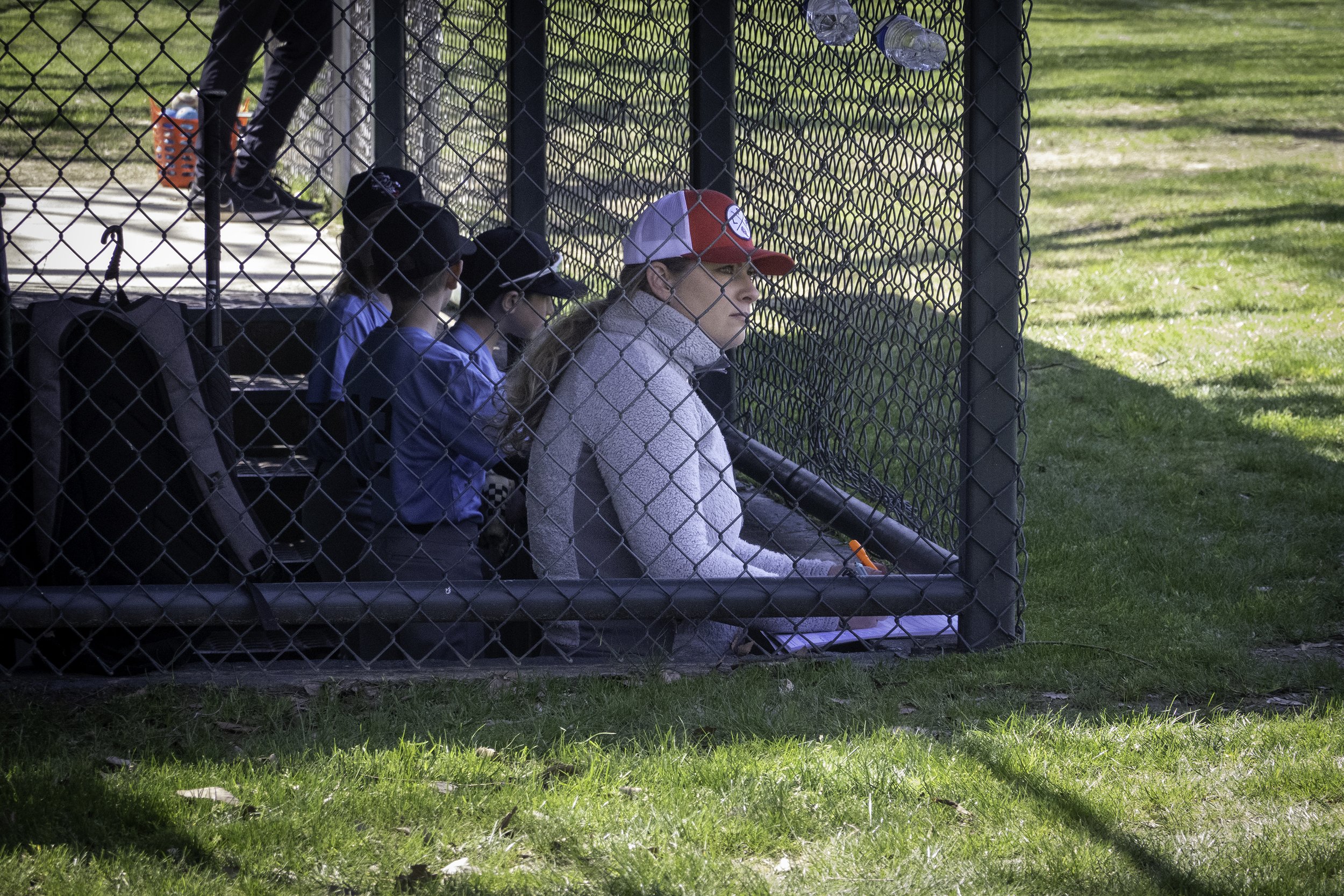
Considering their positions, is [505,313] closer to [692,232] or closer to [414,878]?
[692,232]

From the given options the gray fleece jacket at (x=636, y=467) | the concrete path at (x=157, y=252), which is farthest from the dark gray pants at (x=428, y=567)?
the concrete path at (x=157, y=252)

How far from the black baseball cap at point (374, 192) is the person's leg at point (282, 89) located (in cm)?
250

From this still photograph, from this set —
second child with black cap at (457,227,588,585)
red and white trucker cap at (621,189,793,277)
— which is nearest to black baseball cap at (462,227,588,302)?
second child with black cap at (457,227,588,585)

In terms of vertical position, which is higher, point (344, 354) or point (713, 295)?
point (713, 295)

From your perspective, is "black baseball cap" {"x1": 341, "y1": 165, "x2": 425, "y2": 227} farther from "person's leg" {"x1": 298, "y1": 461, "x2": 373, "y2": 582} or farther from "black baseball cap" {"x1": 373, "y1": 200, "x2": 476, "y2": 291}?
"person's leg" {"x1": 298, "y1": 461, "x2": 373, "y2": 582}

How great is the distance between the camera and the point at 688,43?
4566mm

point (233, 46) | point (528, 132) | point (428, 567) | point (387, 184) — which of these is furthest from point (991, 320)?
point (233, 46)

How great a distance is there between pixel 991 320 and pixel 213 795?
211 centimetres

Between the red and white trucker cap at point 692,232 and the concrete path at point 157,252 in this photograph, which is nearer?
the red and white trucker cap at point 692,232

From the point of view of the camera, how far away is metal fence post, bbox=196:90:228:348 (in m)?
3.09

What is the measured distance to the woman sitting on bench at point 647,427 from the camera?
305 centimetres

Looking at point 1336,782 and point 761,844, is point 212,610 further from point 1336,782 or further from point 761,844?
point 1336,782

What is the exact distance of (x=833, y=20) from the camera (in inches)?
122

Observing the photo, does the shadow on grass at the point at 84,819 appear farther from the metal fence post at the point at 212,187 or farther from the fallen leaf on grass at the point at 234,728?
the metal fence post at the point at 212,187
